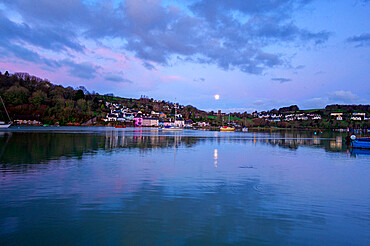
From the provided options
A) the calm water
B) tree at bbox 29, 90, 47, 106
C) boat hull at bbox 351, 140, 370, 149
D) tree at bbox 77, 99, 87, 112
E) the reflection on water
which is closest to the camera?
the calm water

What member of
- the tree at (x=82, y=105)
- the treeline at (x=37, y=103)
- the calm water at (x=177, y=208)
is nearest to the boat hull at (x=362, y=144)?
the calm water at (x=177, y=208)

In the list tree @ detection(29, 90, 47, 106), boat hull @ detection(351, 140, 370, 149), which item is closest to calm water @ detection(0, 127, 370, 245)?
boat hull @ detection(351, 140, 370, 149)

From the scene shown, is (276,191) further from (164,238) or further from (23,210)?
(23,210)

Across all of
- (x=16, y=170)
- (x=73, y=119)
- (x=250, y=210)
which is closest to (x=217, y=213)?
(x=250, y=210)

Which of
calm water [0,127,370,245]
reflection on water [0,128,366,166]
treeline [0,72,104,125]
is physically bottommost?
calm water [0,127,370,245]

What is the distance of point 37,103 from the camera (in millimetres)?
165000

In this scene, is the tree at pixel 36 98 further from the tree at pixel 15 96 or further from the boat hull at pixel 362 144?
the boat hull at pixel 362 144

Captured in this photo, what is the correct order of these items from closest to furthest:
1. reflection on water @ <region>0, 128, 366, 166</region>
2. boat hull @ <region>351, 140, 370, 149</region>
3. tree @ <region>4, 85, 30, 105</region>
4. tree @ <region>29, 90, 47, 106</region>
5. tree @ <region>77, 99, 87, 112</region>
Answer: reflection on water @ <region>0, 128, 366, 166</region>
boat hull @ <region>351, 140, 370, 149</region>
tree @ <region>4, 85, 30, 105</region>
tree @ <region>29, 90, 47, 106</region>
tree @ <region>77, 99, 87, 112</region>

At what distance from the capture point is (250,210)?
9250 millimetres

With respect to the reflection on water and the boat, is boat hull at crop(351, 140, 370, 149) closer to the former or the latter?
the boat

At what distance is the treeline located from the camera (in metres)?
157

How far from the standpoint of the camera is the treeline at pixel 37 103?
157 metres

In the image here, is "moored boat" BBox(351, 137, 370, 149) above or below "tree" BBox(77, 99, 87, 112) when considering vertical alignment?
below

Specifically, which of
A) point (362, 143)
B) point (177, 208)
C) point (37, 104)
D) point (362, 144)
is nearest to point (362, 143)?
point (362, 143)
